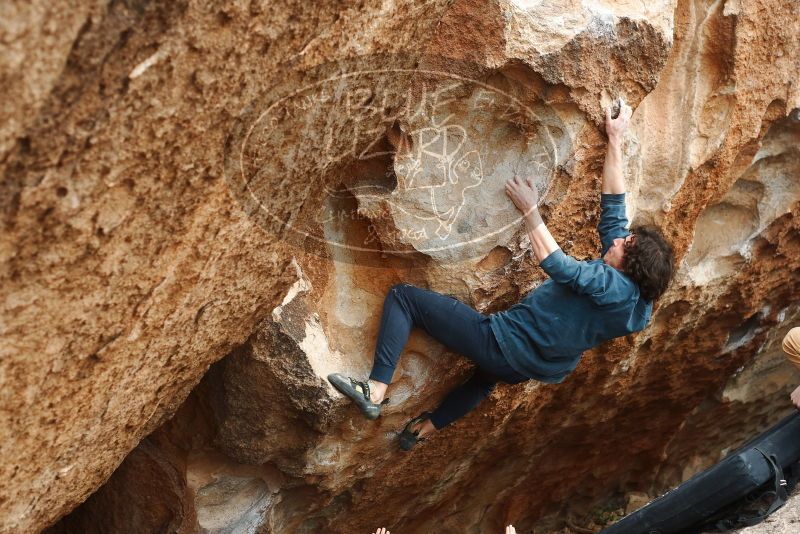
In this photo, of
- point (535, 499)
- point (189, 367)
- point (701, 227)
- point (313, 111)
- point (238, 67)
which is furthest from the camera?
point (535, 499)

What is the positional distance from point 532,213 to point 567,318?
0.40 m

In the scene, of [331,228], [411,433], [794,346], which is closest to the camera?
[331,228]

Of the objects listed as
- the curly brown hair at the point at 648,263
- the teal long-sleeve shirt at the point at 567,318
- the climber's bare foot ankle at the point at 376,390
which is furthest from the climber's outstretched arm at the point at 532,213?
the climber's bare foot ankle at the point at 376,390

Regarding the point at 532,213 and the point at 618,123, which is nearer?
the point at 532,213

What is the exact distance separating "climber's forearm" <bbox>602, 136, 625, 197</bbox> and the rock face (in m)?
0.04

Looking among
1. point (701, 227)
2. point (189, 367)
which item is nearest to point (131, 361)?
point (189, 367)

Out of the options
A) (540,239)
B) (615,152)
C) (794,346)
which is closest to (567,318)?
(540,239)

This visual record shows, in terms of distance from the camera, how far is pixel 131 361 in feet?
7.89

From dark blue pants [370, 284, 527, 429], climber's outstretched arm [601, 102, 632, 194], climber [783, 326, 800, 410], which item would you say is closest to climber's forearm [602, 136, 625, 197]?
climber's outstretched arm [601, 102, 632, 194]

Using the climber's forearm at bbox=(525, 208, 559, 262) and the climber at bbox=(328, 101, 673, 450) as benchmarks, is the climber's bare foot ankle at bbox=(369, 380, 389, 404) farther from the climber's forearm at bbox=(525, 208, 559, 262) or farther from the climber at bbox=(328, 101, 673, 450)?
the climber's forearm at bbox=(525, 208, 559, 262)

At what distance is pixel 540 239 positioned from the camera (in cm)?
297

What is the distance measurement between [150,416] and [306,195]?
869 mm

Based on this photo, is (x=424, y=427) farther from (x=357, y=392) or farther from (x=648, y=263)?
(x=648, y=263)

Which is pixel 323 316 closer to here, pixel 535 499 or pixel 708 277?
pixel 708 277
